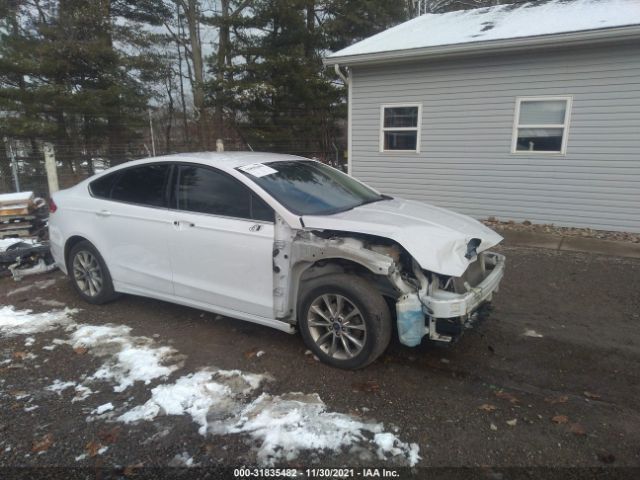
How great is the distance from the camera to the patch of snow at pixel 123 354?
126 inches

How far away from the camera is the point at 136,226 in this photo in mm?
4016

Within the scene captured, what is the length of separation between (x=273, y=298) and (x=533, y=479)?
6.73 feet

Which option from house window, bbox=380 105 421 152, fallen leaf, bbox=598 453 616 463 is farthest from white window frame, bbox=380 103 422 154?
fallen leaf, bbox=598 453 616 463

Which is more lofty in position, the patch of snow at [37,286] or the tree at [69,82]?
the tree at [69,82]

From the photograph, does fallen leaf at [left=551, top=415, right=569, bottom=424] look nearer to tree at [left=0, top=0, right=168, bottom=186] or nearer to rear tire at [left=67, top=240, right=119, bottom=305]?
rear tire at [left=67, top=240, right=119, bottom=305]

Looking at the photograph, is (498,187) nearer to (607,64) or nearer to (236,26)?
(607,64)

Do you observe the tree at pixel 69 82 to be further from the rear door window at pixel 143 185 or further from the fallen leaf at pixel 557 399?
the fallen leaf at pixel 557 399

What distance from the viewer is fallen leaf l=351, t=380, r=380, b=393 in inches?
117

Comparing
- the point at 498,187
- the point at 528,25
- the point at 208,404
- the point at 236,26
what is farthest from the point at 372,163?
the point at 236,26

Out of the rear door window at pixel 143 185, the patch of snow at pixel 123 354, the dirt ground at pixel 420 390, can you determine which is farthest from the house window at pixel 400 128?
the patch of snow at pixel 123 354

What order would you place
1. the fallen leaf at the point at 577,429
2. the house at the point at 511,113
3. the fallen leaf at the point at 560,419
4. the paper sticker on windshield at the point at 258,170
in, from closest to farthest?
the fallen leaf at the point at 577,429 < the fallen leaf at the point at 560,419 < the paper sticker on windshield at the point at 258,170 < the house at the point at 511,113

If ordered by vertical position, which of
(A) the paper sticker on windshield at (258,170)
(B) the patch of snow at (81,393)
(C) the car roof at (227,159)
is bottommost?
(B) the patch of snow at (81,393)

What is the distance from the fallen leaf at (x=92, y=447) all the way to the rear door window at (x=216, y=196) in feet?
6.01

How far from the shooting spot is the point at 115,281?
4.34m
